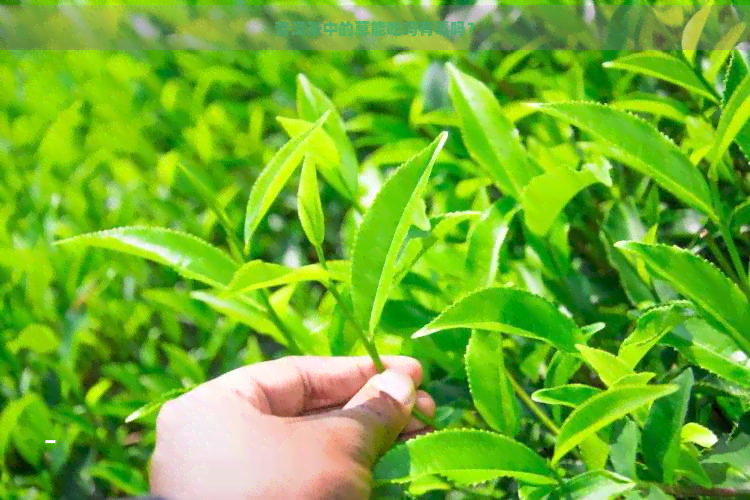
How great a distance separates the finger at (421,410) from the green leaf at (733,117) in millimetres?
368

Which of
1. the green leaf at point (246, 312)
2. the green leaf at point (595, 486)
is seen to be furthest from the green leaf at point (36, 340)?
the green leaf at point (595, 486)

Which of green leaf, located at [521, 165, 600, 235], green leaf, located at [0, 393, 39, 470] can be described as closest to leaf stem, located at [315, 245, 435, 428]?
green leaf, located at [521, 165, 600, 235]

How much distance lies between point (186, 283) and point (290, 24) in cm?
55

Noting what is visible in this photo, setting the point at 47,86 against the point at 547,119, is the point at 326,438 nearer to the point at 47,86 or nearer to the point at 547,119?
the point at 547,119

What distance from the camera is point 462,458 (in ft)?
2.31

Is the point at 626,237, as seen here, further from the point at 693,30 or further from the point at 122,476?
the point at 122,476

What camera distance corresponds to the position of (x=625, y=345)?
0.73 m

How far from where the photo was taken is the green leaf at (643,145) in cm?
74

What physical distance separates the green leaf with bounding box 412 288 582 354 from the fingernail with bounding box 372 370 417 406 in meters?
0.08

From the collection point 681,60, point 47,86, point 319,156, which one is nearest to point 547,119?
point 681,60

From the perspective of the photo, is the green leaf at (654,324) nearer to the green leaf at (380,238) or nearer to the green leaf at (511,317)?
the green leaf at (511,317)

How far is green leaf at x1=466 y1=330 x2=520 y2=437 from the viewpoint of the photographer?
0.77m

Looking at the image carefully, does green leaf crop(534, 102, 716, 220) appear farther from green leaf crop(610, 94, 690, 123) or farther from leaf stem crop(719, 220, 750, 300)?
green leaf crop(610, 94, 690, 123)

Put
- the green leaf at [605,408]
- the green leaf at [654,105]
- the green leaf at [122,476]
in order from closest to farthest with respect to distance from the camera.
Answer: the green leaf at [605,408] < the green leaf at [654,105] < the green leaf at [122,476]
